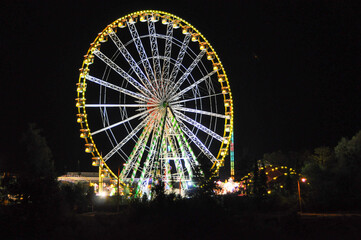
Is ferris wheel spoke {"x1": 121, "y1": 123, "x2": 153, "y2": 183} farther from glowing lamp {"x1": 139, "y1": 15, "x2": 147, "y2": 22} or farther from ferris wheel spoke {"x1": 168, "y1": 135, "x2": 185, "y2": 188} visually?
glowing lamp {"x1": 139, "y1": 15, "x2": 147, "y2": 22}

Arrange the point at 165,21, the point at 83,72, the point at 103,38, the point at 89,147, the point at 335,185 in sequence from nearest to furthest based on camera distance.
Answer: the point at 89,147 → the point at 83,72 → the point at 103,38 → the point at 165,21 → the point at 335,185

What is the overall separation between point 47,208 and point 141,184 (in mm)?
14529

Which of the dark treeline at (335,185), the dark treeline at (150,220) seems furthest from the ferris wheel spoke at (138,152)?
the dark treeline at (335,185)

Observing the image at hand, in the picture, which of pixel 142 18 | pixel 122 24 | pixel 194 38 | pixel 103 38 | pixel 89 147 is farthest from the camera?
pixel 194 38

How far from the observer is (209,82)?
133ft

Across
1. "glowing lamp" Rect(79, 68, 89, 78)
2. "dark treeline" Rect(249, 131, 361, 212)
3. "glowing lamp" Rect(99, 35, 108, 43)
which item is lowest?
"dark treeline" Rect(249, 131, 361, 212)

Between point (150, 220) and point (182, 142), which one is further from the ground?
point (182, 142)

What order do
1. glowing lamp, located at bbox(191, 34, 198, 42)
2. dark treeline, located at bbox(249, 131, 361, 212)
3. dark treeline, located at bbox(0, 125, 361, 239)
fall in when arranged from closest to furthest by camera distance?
dark treeline, located at bbox(0, 125, 361, 239) → glowing lamp, located at bbox(191, 34, 198, 42) → dark treeline, located at bbox(249, 131, 361, 212)

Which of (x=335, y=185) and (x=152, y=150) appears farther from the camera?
(x=335, y=185)

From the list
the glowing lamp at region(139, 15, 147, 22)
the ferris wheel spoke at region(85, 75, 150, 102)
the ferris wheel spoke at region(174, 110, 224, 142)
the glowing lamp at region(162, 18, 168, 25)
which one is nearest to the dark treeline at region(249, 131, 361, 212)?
the ferris wheel spoke at region(174, 110, 224, 142)

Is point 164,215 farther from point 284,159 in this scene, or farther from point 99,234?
point 284,159

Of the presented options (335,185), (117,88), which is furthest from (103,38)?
(335,185)

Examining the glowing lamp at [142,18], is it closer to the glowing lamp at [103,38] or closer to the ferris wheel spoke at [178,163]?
the glowing lamp at [103,38]

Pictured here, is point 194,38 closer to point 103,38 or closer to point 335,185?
point 103,38
